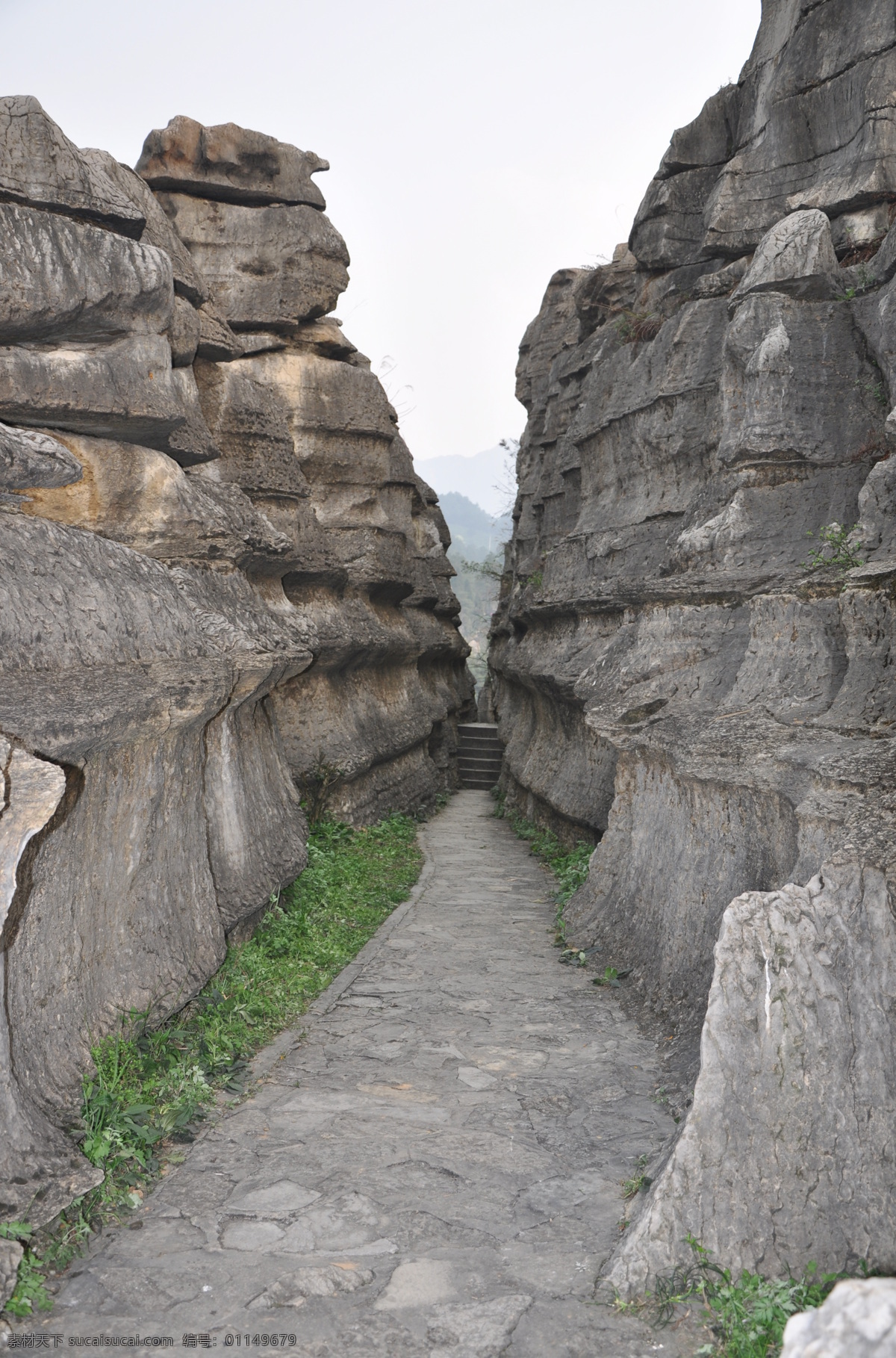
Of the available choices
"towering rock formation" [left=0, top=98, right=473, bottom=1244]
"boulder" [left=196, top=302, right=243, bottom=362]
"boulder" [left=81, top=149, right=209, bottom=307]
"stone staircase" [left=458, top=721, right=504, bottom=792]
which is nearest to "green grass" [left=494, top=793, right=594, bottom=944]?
"towering rock formation" [left=0, top=98, right=473, bottom=1244]

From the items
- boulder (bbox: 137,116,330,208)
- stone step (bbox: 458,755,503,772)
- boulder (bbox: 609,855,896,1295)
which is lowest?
stone step (bbox: 458,755,503,772)

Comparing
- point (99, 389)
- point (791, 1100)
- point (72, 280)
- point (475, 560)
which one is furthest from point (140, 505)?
point (475, 560)

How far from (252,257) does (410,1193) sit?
1294 centimetres

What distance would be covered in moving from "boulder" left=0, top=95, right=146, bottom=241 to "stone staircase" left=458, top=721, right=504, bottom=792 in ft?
53.8

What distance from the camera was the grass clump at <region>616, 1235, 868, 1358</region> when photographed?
3309 mm

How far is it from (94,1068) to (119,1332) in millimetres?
1611

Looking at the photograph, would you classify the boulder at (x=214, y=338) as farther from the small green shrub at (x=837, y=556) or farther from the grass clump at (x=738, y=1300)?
the grass clump at (x=738, y=1300)

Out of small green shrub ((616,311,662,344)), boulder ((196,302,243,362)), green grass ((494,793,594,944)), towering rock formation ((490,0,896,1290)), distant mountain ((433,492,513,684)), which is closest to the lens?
towering rock formation ((490,0,896,1290))

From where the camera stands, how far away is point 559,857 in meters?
12.5

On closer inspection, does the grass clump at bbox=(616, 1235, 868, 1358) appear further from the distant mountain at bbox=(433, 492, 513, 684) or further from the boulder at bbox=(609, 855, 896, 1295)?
the distant mountain at bbox=(433, 492, 513, 684)

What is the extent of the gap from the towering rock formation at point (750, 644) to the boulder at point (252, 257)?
14.0 ft

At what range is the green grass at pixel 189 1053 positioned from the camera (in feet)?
13.2

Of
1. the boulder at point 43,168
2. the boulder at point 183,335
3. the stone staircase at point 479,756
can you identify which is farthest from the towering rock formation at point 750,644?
the boulder at point 43,168

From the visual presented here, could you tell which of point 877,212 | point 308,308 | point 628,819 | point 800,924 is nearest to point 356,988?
point 628,819
